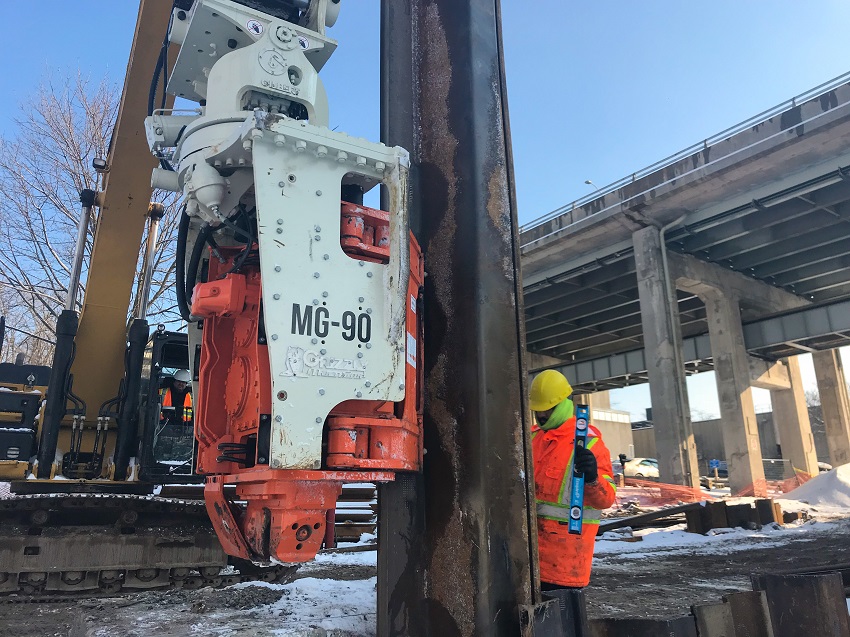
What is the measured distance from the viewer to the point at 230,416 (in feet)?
11.6

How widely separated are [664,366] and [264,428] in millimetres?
17990

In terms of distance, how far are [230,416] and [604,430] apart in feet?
172

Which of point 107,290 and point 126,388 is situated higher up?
point 107,290

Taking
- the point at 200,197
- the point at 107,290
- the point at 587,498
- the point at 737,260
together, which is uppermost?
the point at 737,260

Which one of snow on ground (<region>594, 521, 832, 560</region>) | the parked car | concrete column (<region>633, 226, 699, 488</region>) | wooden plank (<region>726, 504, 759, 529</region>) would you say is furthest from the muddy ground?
the parked car

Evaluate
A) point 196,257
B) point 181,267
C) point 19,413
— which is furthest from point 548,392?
point 19,413

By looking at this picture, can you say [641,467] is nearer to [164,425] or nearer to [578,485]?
[164,425]

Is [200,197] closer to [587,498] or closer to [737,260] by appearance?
[587,498]

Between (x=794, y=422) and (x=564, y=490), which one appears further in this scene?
(x=794, y=422)

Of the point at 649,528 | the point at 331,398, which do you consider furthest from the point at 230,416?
the point at 649,528

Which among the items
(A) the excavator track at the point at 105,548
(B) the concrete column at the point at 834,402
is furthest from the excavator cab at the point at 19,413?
(B) the concrete column at the point at 834,402

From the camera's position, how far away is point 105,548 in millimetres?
7199

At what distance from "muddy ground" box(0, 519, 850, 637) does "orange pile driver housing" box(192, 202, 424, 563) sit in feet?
5.39

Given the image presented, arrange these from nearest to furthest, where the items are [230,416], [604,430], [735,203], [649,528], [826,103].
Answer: [230,416] → [649,528] → [826,103] → [735,203] → [604,430]
